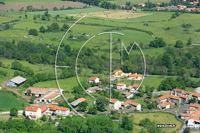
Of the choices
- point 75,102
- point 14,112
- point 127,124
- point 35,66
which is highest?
point 35,66

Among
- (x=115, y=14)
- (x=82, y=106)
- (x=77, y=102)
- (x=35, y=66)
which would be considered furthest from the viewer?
(x=115, y=14)

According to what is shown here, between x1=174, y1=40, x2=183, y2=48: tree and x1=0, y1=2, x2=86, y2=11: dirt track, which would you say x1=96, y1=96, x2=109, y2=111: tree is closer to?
x1=174, y1=40, x2=183, y2=48: tree

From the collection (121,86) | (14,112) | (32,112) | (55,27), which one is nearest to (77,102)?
(32,112)

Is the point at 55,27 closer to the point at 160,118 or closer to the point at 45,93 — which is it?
the point at 45,93

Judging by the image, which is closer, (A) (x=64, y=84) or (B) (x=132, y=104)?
(B) (x=132, y=104)

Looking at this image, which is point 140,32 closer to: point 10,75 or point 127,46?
point 127,46

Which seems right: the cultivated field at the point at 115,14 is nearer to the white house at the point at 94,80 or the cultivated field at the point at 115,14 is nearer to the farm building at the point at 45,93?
the white house at the point at 94,80
